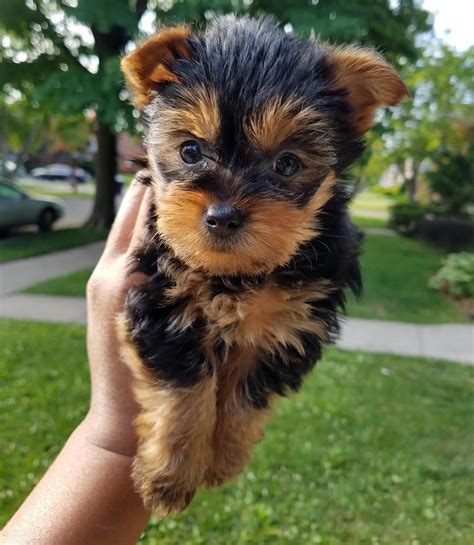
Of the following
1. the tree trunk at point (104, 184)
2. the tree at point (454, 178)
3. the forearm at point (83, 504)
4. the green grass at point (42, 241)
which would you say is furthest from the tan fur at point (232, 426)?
the tree at point (454, 178)

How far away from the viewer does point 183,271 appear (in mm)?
1888

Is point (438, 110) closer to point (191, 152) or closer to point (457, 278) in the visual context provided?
point (457, 278)

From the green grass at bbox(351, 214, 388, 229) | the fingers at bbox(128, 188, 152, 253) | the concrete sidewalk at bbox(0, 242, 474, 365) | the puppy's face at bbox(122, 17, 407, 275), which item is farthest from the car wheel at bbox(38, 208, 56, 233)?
the puppy's face at bbox(122, 17, 407, 275)

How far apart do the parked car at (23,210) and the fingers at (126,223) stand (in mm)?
13126

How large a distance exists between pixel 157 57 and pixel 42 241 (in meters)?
12.6

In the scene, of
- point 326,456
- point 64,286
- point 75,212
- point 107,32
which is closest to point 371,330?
point 326,456

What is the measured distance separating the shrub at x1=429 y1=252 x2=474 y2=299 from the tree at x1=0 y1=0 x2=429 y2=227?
4.15m

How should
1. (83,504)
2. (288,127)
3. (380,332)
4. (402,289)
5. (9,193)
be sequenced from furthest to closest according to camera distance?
(9,193), (402,289), (380,332), (83,504), (288,127)

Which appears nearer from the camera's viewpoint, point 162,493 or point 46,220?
point 162,493

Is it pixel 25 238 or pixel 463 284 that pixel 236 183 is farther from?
pixel 25 238

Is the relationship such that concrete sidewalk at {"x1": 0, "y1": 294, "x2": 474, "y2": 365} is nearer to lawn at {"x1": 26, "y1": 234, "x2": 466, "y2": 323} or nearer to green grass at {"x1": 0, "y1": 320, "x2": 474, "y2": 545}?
lawn at {"x1": 26, "y1": 234, "x2": 466, "y2": 323}

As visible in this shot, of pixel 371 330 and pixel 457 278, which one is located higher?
pixel 457 278

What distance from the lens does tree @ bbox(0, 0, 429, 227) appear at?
7.09 metres

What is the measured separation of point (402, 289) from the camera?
1094 centimetres
